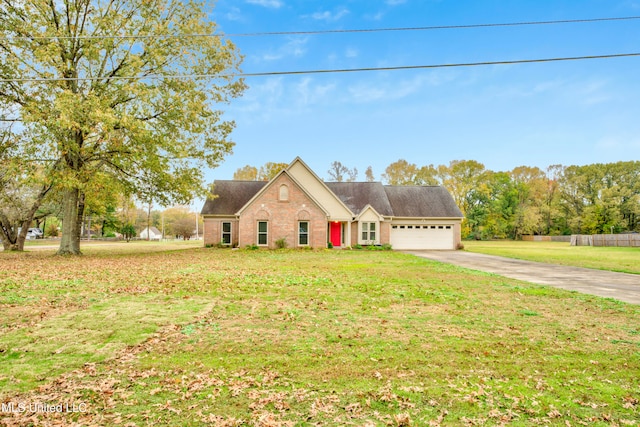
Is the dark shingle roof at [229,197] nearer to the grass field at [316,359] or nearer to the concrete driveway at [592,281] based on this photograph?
the grass field at [316,359]

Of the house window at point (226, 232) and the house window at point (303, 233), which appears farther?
the house window at point (226, 232)

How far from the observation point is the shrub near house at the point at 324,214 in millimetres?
26203

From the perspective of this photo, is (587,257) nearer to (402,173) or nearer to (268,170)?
(402,173)

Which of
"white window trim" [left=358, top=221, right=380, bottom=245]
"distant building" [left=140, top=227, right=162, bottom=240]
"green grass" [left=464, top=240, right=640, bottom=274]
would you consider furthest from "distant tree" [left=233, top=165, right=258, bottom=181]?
"green grass" [left=464, top=240, right=640, bottom=274]

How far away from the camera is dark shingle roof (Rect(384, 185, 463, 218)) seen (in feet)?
101

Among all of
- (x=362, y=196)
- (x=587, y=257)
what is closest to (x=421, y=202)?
(x=362, y=196)

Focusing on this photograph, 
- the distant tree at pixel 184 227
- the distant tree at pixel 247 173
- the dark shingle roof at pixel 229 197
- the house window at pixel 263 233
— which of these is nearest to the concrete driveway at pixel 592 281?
the house window at pixel 263 233

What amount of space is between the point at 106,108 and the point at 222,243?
47.4 ft

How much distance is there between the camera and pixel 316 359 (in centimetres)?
451

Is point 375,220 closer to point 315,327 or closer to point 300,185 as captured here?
point 300,185

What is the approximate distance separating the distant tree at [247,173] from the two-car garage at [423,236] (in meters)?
30.9

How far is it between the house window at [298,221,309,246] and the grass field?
17.9m

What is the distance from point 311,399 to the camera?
347cm

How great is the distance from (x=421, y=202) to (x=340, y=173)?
83.0ft
